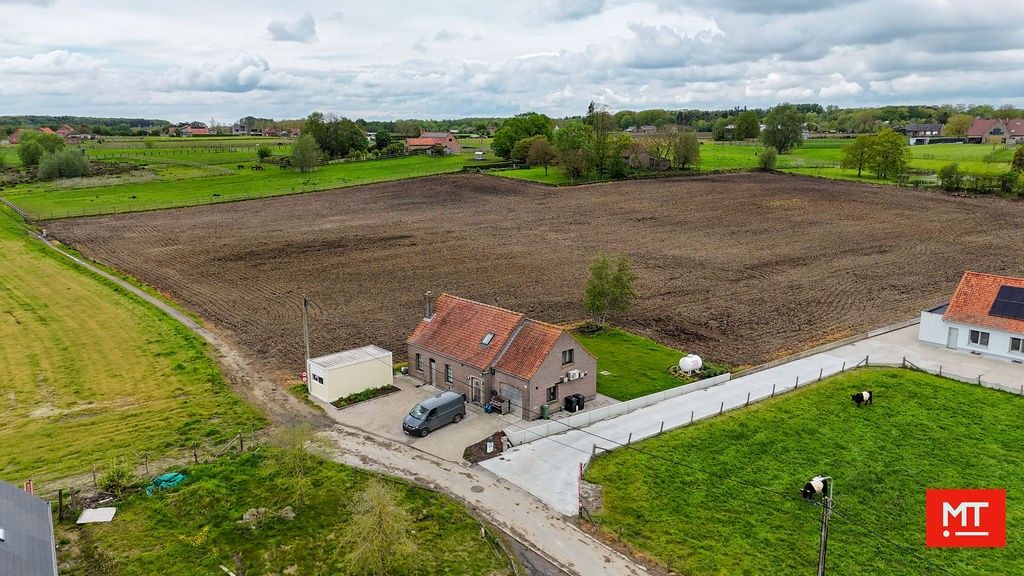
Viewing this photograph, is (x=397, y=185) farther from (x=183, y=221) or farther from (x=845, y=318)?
(x=845, y=318)

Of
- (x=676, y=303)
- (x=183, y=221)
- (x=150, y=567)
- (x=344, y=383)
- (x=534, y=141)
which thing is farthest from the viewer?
(x=534, y=141)

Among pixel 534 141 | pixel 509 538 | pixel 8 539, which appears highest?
pixel 534 141

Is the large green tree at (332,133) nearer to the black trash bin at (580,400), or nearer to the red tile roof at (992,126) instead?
the black trash bin at (580,400)

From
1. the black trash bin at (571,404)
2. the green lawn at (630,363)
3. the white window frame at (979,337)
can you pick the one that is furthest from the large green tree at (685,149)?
the black trash bin at (571,404)

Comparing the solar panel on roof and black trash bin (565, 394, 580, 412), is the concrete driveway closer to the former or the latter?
black trash bin (565, 394, 580, 412)

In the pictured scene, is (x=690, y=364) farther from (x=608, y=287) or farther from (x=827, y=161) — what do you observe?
(x=827, y=161)

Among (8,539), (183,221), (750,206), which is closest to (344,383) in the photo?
(8,539)
